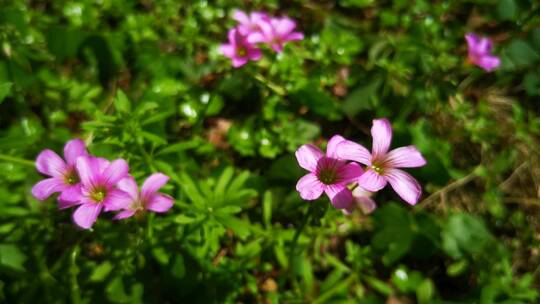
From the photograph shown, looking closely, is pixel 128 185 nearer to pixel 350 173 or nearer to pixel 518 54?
pixel 350 173

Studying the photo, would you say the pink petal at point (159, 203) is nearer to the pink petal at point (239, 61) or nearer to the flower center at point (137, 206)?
the flower center at point (137, 206)

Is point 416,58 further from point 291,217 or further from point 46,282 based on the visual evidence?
point 46,282

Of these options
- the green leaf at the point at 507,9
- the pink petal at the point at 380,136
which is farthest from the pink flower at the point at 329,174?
the green leaf at the point at 507,9

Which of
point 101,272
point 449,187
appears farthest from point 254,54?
point 449,187

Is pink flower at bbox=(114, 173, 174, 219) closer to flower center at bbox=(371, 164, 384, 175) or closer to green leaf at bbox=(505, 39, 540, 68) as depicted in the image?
flower center at bbox=(371, 164, 384, 175)

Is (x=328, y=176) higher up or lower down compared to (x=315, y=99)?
higher up

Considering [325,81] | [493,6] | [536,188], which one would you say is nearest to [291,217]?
[325,81]
